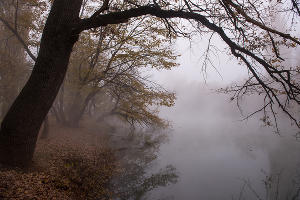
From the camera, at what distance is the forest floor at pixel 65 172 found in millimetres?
4148

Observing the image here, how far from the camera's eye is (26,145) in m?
4.82

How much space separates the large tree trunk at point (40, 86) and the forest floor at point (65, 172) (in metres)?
0.60

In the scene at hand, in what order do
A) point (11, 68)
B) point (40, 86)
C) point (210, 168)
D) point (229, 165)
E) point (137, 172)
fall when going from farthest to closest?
point (229, 165)
point (210, 168)
point (11, 68)
point (137, 172)
point (40, 86)

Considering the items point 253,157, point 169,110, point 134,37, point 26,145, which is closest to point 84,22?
point 26,145

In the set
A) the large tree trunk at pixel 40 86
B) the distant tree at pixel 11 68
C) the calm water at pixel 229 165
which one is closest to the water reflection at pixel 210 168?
the calm water at pixel 229 165

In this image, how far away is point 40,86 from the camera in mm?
4609

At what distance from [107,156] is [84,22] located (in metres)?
7.12

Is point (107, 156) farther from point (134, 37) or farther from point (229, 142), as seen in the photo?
point (229, 142)

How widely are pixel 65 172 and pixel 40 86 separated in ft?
9.26

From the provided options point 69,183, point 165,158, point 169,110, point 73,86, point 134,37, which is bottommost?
point 69,183

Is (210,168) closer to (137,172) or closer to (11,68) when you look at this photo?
(137,172)

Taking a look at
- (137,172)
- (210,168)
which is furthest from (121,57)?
(210,168)

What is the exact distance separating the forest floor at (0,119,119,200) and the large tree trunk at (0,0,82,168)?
60 cm

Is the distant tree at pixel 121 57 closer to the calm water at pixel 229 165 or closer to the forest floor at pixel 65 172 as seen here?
the forest floor at pixel 65 172
